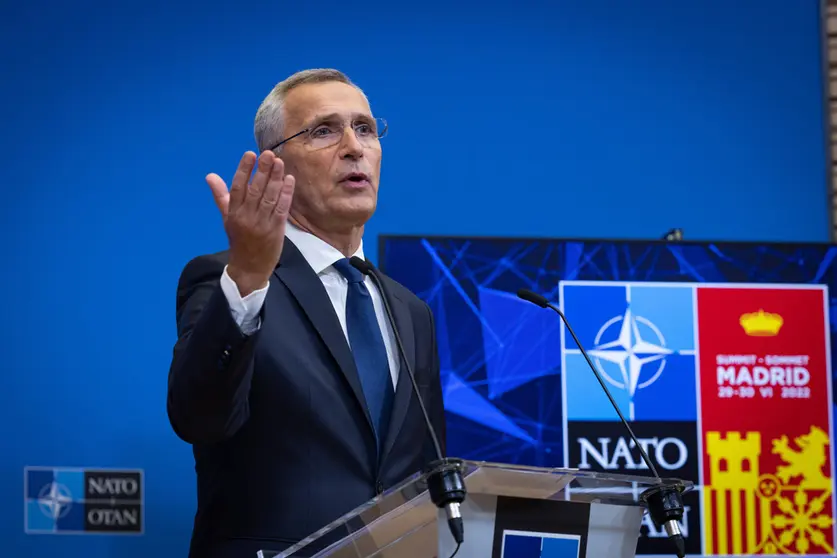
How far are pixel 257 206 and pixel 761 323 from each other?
222 centimetres

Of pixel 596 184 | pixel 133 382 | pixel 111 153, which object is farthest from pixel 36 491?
pixel 596 184

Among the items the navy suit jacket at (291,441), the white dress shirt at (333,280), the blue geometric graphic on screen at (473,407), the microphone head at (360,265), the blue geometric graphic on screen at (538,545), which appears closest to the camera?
the blue geometric graphic on screen at (538,545)

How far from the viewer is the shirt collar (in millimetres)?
2066

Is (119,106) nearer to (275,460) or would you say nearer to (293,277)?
(293,277)

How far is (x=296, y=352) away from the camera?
1861mm

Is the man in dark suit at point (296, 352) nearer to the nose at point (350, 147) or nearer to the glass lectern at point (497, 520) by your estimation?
the nose at point (350, 147)

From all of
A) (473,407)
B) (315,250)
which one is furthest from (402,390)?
(473,407)

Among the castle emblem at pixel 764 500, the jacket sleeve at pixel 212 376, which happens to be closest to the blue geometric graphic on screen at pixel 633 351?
the castle emblem at pixel 764 500

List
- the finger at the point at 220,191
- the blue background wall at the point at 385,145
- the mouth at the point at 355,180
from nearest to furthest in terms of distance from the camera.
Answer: the finger at the point at 220,191, the mouth at the point at 355,180, the blue background wall at the point at 385,145

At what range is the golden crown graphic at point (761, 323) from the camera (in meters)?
3.24

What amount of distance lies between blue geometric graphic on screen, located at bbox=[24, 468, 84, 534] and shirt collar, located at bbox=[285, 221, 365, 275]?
157 centimetres

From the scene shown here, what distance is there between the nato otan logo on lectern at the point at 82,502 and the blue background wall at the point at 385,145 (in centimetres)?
4

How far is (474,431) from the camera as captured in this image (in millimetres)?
3070

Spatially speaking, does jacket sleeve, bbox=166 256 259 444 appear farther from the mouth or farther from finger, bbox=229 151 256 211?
the mouth
